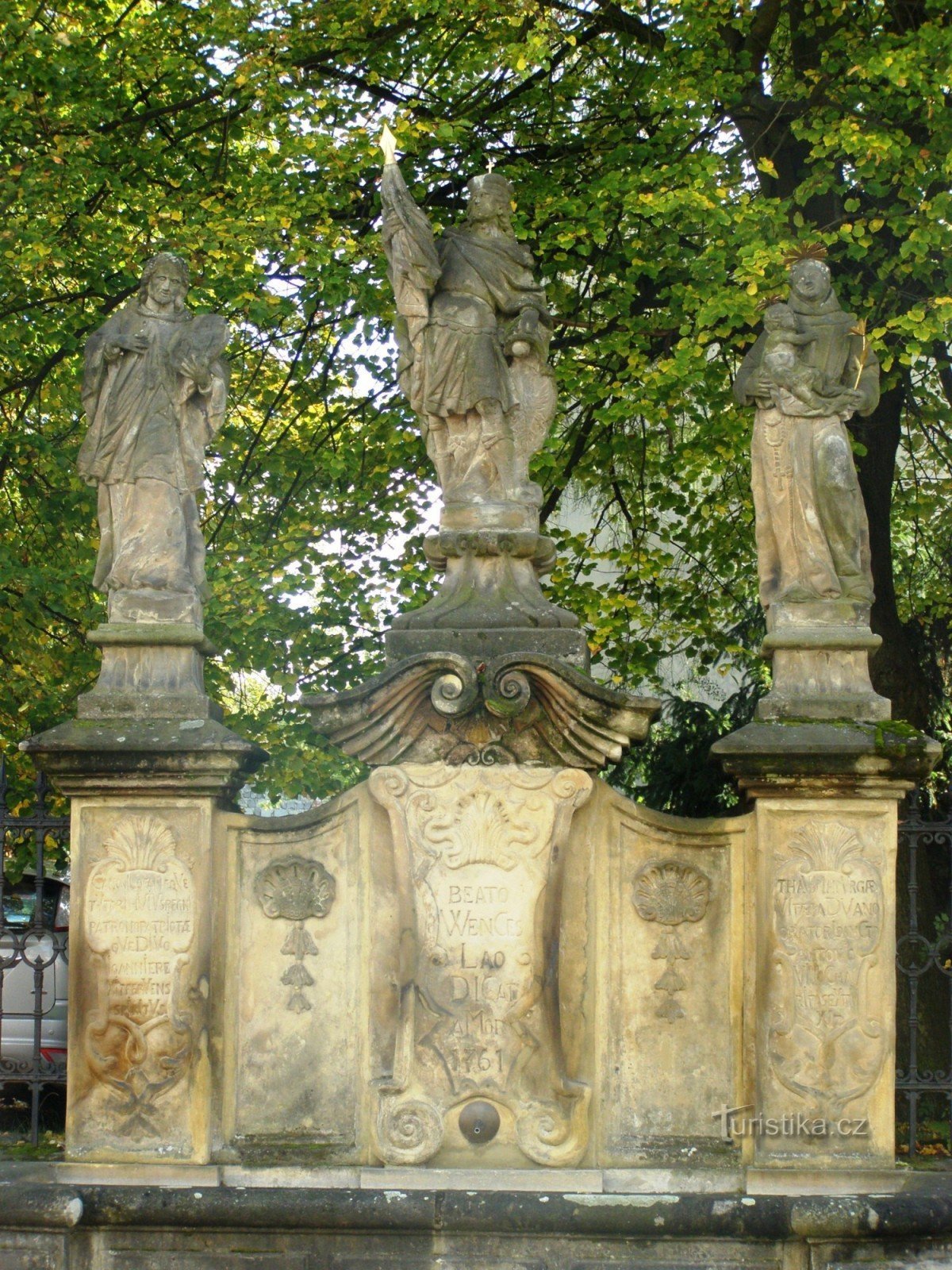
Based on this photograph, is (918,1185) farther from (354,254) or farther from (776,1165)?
(354,254)

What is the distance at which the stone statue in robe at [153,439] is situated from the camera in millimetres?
7836

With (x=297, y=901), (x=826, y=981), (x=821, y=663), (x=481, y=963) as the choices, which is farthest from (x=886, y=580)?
(x=297, y=901)

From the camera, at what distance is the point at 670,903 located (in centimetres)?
761

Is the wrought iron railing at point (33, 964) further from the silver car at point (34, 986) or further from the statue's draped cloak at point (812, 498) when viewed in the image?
the statue's draped cloak at point (812, 498)

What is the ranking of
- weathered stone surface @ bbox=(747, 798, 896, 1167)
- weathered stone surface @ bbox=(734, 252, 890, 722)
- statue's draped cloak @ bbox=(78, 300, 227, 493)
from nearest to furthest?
weathered stone surface @ bbox=(747, 798, 896, 1167)
weathered stone surface @ bbox=(734, 252, 890, 722)
statue's draped cloak @ bbox=(78, 300, 227, 493)

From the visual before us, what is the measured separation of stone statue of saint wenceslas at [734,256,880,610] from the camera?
7668 millimetres

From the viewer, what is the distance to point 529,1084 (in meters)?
7.51

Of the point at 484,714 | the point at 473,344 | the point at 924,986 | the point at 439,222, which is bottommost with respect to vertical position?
the point at 924,986

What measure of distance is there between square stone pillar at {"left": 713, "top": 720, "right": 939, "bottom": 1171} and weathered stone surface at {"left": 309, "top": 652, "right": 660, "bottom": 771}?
523 millimetres

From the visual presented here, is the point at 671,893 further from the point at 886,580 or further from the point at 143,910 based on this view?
the point at 886,580

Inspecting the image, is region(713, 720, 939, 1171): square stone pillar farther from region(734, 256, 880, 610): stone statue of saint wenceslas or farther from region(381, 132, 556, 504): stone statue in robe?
region(381, 132, 556, 504): stone statue in robe

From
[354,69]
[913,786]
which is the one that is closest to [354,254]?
[354,69]

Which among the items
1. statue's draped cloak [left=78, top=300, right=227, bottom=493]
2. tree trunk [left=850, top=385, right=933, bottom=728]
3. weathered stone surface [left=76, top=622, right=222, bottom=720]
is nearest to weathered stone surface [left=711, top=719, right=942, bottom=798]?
weathered stone surface [left=76, top=622, right=222, bottom=720]

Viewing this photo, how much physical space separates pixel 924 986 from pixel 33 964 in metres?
4.96
